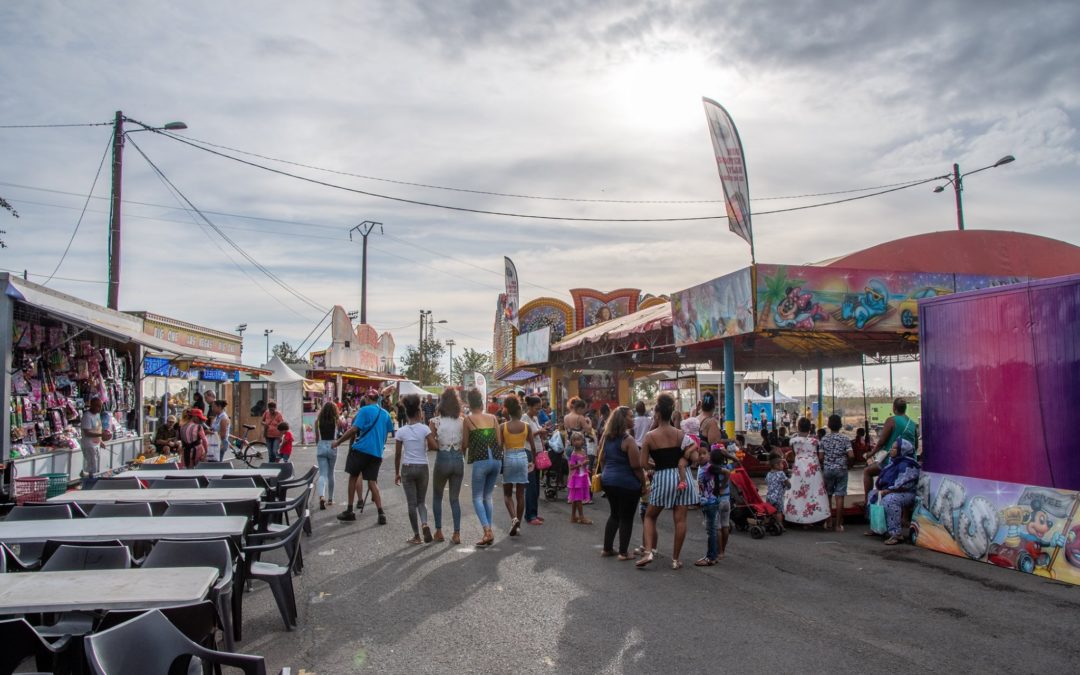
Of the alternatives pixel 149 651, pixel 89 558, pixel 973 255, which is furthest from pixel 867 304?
pixel 149 651

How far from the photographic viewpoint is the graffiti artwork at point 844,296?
12484 millimetres

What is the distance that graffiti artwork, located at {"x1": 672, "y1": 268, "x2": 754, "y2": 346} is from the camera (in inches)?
502

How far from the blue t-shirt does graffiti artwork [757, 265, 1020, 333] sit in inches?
241

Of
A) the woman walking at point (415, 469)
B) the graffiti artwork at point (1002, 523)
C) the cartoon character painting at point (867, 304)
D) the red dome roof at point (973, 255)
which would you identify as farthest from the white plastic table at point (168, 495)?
the red dome roof at point (973, 255)

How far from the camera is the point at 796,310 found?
41.2 ft

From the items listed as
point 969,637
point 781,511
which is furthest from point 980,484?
point 969,637

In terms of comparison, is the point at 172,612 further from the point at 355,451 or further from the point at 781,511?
the point at 781,511

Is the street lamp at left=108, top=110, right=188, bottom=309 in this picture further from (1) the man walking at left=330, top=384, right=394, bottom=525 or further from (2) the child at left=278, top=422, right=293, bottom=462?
(1) the man walking at left=330, top=384, right=394, bottom=525

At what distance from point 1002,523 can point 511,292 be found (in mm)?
25401

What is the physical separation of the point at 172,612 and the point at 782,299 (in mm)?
10670

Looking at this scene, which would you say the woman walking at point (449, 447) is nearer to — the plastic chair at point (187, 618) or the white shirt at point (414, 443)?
the white shirt at point (414, 443)

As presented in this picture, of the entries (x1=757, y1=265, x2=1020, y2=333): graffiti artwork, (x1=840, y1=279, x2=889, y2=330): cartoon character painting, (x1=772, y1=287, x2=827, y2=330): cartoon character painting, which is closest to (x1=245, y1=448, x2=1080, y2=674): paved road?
(x1=772, y1=287, x2=827, y2=330): cartoon character painting

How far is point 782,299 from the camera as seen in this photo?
12523 mm

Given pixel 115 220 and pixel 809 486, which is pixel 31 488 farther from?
pixel 809 486
